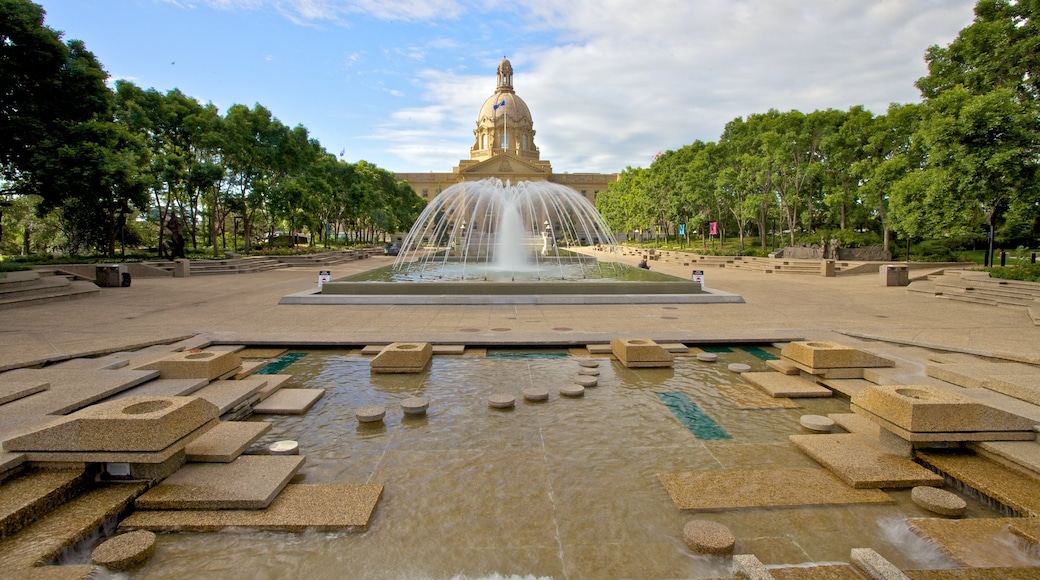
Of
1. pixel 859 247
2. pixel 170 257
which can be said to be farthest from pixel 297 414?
pixel 859 247

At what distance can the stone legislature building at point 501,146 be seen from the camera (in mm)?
101938

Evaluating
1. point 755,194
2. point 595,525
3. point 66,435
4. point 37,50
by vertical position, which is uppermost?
point 37,50

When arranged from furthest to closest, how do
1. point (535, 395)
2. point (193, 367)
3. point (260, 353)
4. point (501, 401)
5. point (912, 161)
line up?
point (912, 161), point (260, 353), point (193, 367), point (535, 395), point (501, 401)

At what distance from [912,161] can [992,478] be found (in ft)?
112

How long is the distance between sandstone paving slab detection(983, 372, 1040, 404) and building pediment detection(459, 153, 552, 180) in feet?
315

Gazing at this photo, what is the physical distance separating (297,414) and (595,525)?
13.5 feet

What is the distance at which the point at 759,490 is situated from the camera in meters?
4.43

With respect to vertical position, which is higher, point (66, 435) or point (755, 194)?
point (755, 194)

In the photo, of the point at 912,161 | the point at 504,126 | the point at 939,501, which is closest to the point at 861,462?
the point at 939,501

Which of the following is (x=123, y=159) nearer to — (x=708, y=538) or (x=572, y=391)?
(x=572, y=391)

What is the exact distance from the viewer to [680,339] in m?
9.95

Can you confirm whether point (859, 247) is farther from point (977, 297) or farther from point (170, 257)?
point (170, 257)

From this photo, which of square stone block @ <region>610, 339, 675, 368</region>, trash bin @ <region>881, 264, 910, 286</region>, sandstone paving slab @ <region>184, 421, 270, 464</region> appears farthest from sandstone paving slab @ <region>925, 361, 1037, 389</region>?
trash bin @ <region>881, 264, 910, 286</region>

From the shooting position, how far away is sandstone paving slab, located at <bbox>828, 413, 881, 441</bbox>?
5531mm
